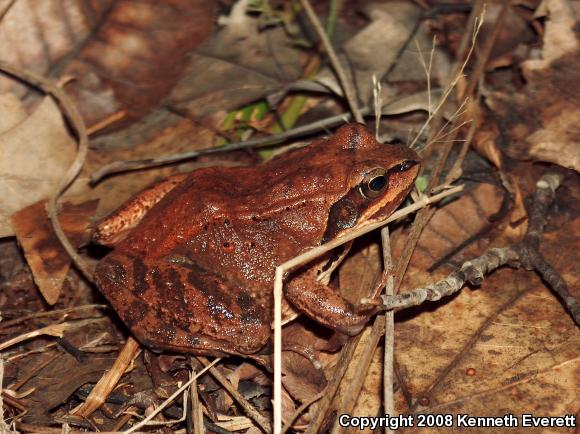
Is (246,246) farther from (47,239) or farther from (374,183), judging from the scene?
(47,239)

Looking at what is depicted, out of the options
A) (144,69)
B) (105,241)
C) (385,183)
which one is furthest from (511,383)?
(144,69)

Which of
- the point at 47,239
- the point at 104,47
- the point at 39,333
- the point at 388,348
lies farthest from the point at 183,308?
the point at 104,47

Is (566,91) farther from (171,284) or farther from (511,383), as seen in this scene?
(171,284)

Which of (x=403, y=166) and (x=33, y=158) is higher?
(x=33, y=158)

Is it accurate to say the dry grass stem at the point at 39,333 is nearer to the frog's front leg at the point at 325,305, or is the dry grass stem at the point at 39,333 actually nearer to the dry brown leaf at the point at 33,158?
the dry brown leaf at the point at 33,158

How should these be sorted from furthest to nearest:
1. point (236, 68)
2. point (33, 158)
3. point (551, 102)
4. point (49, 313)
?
point (236, 68), point (33, 158), point (551, 102), point (49, 313)
